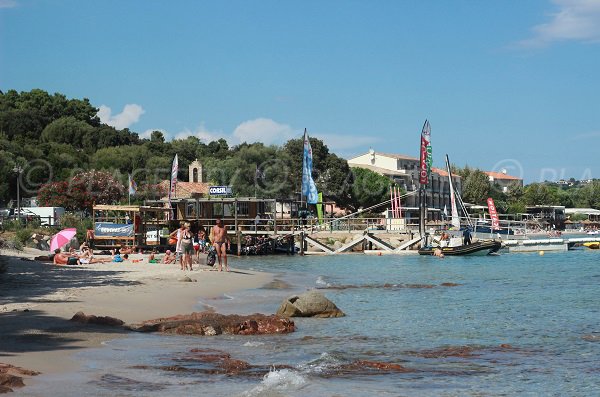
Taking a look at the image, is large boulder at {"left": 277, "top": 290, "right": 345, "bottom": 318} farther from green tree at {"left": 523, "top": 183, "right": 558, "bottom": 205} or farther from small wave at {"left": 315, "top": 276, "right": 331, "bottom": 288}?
green tree at {"left": 523, "top": 183, "right": 558, "bottom": 205}

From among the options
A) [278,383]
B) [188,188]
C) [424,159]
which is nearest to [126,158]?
[188,188]

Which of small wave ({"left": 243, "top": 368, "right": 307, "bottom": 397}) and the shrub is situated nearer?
small wave ({"left": 243, "top": 368, "right": 307, "bottom": 397})

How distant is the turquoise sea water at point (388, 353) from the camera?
1064cm

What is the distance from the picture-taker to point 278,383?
10703 millimetres

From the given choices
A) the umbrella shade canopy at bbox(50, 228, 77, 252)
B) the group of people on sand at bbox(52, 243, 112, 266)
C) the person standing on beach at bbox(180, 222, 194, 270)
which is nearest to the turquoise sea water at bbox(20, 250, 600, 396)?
the person standing on beach at bbox(180, 222, 194, 270)

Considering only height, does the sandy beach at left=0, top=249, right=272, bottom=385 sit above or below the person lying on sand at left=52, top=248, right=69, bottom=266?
below

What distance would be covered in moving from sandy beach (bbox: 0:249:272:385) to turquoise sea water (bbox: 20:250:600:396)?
62 centimetres

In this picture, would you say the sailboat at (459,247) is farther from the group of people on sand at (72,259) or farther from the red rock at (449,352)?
the red rock at (449,352)

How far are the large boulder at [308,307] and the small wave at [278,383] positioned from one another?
24.5 feet

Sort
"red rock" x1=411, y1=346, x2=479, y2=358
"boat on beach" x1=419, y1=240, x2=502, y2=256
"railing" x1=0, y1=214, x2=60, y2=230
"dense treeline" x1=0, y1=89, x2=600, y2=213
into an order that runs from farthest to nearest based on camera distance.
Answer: "dense treeline" x1=0, y1=89, x2=600, y2=213, "boat on beach" x1=419, y1=240, x2=502, y2=256, "railing" x1=0, y1=214, x2=60, y2=230, "red rock" x1=411, y1=346, x2=479, y2=358

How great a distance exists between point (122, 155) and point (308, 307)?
80.8m

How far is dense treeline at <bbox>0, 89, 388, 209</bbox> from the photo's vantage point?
88.9 meters

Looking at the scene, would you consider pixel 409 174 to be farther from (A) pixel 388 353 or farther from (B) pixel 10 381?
(B) pixel 10 381

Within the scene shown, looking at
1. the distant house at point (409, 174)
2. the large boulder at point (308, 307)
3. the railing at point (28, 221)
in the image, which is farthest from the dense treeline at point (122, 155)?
the large boulder at point (308, 307)
